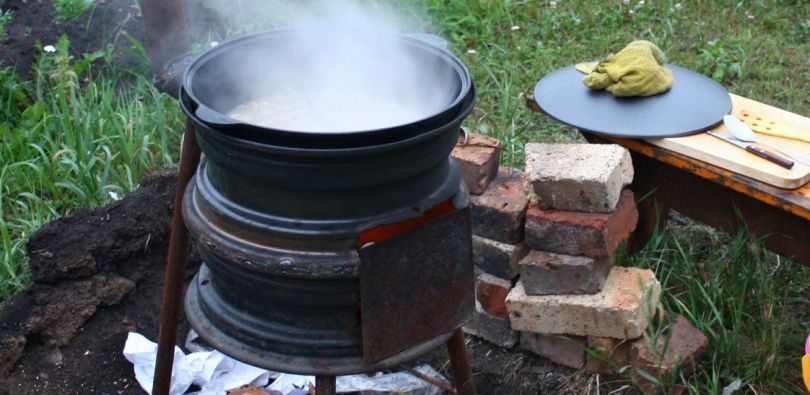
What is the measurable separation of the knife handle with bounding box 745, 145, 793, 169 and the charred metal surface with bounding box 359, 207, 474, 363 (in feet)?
4.06

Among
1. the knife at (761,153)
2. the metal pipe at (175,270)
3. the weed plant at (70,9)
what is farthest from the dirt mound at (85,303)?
the weed plant at (70,9)

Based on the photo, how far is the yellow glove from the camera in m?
3.34

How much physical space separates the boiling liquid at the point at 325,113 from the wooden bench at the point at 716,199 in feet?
3.59

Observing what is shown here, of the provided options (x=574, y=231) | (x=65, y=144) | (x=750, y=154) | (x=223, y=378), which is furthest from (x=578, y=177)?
(x=65, y=144)

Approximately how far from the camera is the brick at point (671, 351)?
2.84 metres

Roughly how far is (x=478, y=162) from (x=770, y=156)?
38.3 inches

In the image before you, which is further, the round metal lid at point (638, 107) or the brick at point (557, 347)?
the round metal lid at point (638, 107)

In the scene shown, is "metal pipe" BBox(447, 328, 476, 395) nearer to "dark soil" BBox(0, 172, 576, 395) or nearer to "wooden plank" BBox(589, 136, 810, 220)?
"dark soil" BBox(0, 172, 576, 395)

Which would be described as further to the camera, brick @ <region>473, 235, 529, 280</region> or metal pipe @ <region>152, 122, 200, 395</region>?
Answer: brick @ <region>473, 235, 529, 280</region>

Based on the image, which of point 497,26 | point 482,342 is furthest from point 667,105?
point 497,26

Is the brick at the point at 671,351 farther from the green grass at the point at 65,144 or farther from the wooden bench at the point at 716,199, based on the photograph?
the green grass at the point at 65,144

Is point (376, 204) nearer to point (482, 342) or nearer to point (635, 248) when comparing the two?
point (482, 342)

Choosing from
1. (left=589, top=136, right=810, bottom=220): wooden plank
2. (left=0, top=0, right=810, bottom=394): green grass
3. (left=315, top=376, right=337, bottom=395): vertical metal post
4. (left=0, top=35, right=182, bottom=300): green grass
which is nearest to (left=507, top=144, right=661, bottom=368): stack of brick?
(left=589, top=136, right=810, bottom=220): wooden plank

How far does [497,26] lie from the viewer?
576 cm
